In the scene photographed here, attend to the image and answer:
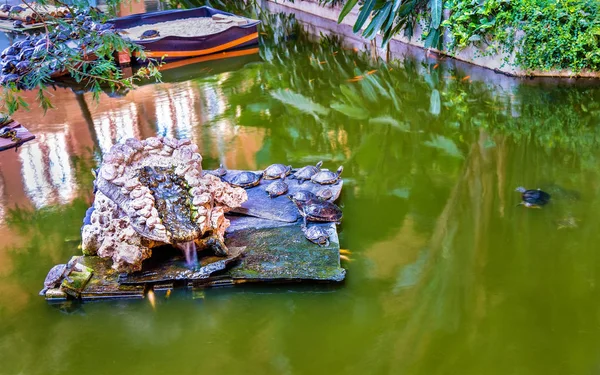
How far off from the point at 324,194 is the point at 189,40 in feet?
21.0

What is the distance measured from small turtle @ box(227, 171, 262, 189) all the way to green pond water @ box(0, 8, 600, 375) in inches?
25.2

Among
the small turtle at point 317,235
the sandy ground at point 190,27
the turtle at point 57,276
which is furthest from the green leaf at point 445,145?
the sandy ground at point 190,27

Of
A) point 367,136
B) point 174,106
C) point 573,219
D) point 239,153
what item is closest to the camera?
point 573,219

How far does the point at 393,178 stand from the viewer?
17.7 ft

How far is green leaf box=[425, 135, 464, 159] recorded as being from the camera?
587cm

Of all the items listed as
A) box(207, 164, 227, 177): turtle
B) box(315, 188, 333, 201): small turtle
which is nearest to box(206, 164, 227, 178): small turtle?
box(207, 164, 227, 177): turtle

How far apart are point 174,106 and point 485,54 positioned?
4.43 metres

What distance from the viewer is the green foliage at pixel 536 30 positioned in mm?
7184

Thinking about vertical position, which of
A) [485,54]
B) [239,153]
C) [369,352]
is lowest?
[369,352]

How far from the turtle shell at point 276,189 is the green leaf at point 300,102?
96.2 inches

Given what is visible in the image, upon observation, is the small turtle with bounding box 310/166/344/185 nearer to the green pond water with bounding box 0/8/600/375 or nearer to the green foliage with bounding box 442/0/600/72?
the green pond water with bounding box 0/8/600/375

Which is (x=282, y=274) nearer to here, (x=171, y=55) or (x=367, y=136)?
(x=367, y=136)

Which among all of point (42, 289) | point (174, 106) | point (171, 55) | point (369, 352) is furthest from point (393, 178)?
point (171, 55)

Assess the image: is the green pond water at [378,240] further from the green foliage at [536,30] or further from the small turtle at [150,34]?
the small turtle at [150,34]
